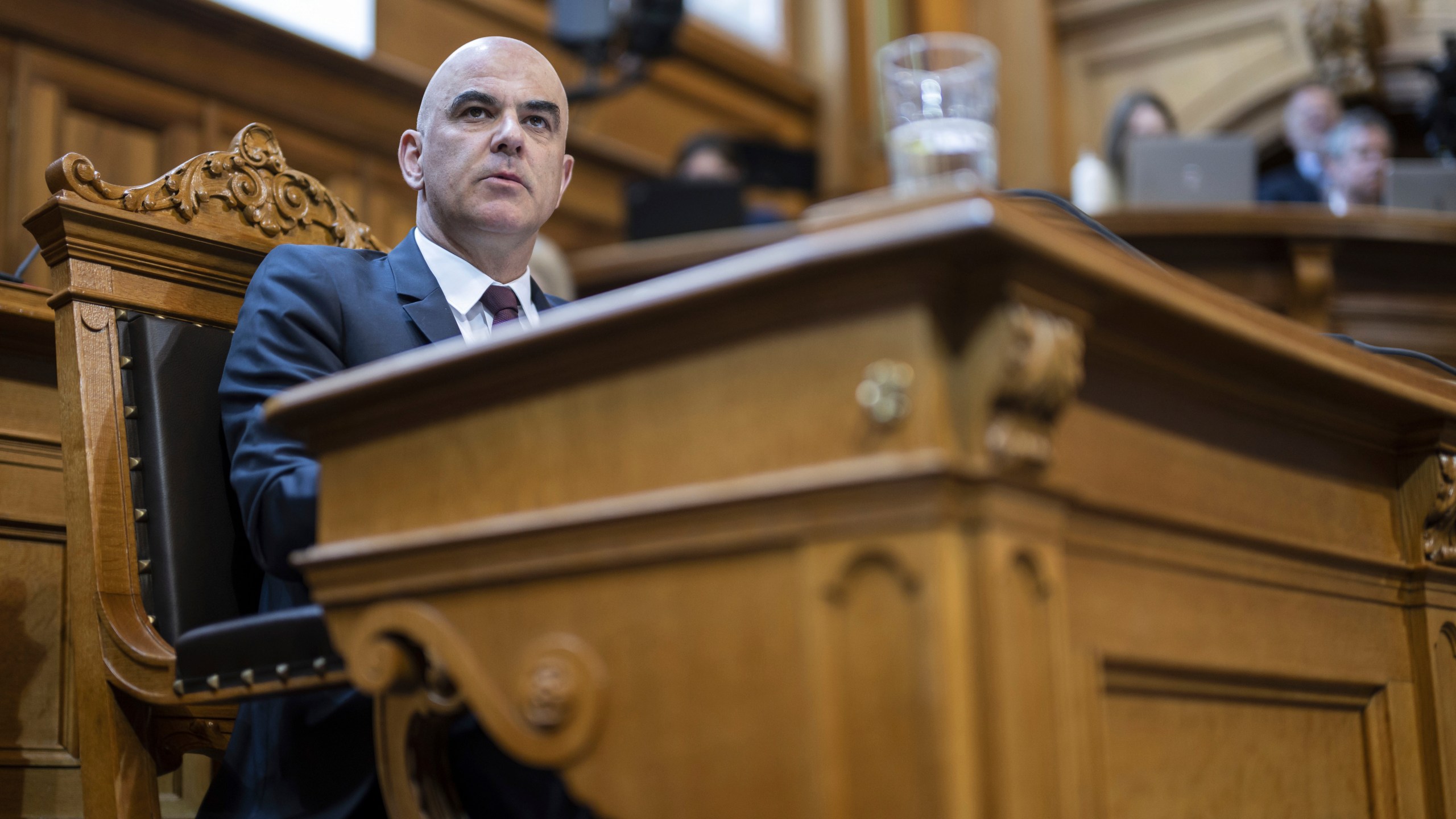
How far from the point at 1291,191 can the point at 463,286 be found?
4327 mm

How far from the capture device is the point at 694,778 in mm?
861

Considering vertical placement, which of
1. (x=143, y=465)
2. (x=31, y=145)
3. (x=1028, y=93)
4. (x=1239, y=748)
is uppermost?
(x=1028, y=93)

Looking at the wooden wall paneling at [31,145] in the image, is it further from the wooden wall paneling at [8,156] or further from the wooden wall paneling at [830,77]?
the wooden wall paneling at [830,77]

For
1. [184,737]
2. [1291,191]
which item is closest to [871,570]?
[184,737]

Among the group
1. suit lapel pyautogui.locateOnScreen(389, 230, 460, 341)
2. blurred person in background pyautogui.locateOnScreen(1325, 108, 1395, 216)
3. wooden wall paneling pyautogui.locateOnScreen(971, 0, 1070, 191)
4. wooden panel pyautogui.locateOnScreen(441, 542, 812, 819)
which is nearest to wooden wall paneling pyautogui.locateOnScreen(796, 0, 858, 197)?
wooden wall paneling pyautogui.locateOnScreen(971, 0, 1070, 191)

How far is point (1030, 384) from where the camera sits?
0.78 meters

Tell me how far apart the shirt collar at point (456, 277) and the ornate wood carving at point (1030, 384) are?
105 centimetres

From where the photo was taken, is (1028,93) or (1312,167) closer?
(1312,167)

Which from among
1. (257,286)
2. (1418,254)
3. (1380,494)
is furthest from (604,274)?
(1380,494)

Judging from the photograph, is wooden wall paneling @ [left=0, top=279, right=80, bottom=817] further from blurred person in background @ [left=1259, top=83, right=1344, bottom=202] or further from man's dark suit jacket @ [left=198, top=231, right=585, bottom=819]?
blurred person in background @ [left=1259, top=83, right=1344, bottom=202]

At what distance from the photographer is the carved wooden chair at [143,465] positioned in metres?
1.41

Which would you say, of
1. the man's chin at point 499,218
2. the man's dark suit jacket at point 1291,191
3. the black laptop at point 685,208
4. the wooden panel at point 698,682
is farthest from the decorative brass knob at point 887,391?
the man's dark suit jacket at point 1291,191

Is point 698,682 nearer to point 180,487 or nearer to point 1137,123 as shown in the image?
point 180,487

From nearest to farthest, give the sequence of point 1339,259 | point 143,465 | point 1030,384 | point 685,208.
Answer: point 1030,384 < point 143,465 < point 1339,259 < point 685,208
